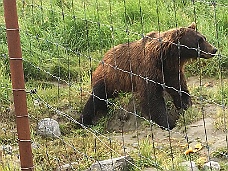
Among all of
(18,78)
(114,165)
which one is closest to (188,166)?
(114,165)

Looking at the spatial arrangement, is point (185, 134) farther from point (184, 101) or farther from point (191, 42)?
point (191, 42)

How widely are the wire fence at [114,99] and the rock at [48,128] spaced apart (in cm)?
7

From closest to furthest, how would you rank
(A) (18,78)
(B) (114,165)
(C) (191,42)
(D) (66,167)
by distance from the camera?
(A) (18,78)
(B) (114,165)
(D) (66,167)
(C) (191,42)

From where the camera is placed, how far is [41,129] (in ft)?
22.4

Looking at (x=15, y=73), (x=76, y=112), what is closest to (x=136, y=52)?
(x=76, y=112)

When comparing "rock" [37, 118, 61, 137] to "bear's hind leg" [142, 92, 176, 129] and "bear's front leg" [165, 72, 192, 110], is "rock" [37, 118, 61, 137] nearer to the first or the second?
"bear's hind leg" [142, 92, 176, 129]

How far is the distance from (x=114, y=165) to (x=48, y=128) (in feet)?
6.29

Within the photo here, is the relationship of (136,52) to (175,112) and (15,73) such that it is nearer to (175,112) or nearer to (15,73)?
(175,112)

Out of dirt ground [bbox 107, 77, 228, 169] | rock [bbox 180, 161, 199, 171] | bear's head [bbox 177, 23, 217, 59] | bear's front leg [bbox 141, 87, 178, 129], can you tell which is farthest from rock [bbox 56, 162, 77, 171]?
A: bear's head [bbox 177, 23, 217, 59]

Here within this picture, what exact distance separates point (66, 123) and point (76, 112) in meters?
0.50

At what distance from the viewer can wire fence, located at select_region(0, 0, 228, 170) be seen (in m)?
5.51

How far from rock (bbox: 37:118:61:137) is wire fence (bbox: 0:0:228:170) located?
0.07 m

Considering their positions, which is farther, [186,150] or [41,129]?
[41,129]

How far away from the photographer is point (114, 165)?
5.09 meters
